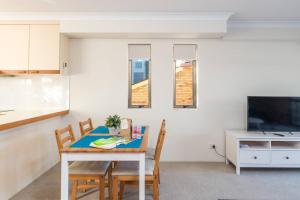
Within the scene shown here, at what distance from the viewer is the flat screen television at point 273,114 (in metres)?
3.44

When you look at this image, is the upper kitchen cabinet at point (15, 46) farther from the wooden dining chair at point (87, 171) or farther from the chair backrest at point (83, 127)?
the wooden dining chair at point (87, 171)

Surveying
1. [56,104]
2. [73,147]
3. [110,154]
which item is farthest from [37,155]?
[110,154]

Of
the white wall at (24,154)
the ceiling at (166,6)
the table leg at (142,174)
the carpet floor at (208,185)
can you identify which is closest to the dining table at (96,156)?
the table leg at (142,174)

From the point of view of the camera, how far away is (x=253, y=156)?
3.22 m

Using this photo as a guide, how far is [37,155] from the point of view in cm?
302

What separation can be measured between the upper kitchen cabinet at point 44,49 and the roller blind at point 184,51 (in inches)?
79.4

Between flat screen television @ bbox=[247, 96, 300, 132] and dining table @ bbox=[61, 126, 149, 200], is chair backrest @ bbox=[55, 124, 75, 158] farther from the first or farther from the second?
flat screen television @ bbox=[247, 96, 300, 132]

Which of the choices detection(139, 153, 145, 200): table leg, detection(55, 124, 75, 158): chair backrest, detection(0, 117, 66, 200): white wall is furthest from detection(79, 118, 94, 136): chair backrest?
detection(139, 153, 145, 200): table leg

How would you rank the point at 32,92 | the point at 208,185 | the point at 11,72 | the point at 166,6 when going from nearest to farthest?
the point at 208,185 < the point at 166,6 < the point at 11,72 < the point at 32,92

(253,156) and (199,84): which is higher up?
(199,84)

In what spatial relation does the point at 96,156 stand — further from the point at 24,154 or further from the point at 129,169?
the point at 24,154

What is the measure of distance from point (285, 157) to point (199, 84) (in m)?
1.75

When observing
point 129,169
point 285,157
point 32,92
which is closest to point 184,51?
point 285,157

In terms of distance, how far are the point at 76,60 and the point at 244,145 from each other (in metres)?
3.19
